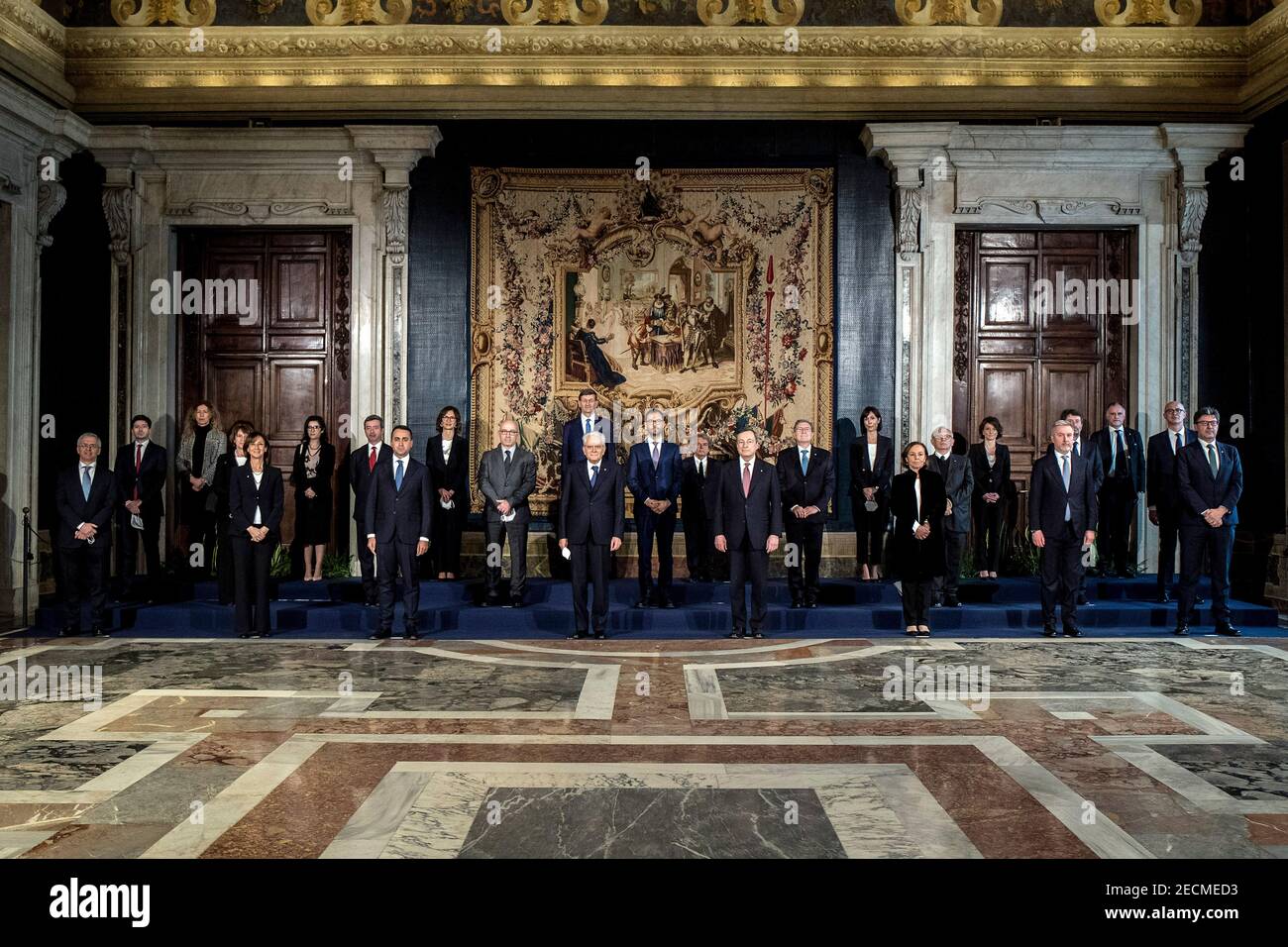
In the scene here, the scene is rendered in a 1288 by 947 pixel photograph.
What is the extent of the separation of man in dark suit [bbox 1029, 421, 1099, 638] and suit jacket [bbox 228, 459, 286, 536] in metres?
5.71

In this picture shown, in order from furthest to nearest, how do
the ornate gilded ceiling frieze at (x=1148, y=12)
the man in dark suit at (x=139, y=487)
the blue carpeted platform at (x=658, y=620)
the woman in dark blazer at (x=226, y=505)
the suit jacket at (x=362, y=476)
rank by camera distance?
1. the ornate gilded ceiling frieze at (x=1148, y=12)
2. the man in dark suit at (x=139, y=487)
3. the woman in dark blazer at (x=226, y=505)
4. the blue carpeted platform at (x=658, y=620)
5. the suit jacket at (x=362, y=476)

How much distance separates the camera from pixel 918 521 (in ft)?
25.0

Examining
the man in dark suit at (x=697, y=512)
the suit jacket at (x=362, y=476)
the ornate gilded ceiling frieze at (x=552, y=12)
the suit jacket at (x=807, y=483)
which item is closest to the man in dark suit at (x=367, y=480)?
the suit jacket at (x=362, y=476)

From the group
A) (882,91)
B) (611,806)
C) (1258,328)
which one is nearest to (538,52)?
(882,91)

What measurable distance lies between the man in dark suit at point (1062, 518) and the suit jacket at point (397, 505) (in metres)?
4.60

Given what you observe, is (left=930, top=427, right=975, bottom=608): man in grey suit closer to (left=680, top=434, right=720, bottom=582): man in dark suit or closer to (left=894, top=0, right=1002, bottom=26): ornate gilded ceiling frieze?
(left=680, top=434, right=720, bottom=582): man in dark suit

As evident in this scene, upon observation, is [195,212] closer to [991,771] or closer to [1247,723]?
[991,771]

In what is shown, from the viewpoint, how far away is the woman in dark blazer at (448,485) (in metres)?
8.98

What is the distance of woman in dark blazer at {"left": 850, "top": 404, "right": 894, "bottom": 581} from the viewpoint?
8.78 m

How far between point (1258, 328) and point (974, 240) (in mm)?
2616

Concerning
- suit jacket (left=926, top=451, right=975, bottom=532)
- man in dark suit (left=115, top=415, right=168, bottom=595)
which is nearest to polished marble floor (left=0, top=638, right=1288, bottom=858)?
suit jacket (left=926, top=451, right=975, bottom=532)

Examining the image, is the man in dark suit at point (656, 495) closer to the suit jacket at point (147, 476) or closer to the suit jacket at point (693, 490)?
the suit jacket at point (693, 490)

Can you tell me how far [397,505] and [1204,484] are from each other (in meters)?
6.07

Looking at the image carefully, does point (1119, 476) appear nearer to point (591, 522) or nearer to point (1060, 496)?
point (1060, 496)
